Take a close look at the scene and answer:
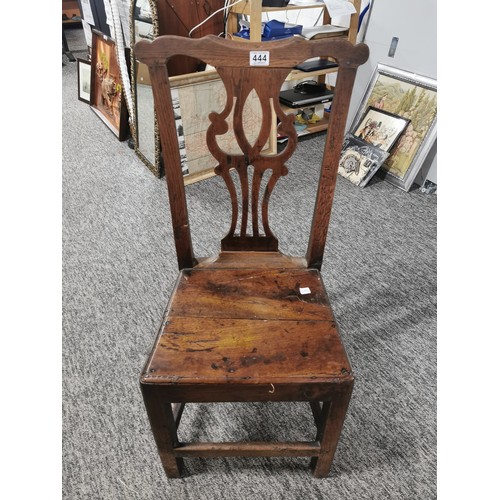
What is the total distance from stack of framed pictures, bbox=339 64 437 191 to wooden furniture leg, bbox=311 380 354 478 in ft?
5.45

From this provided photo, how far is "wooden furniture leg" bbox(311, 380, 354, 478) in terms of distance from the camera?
0.79 metres

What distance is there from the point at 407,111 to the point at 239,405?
1.92 metres

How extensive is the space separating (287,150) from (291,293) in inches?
13.8

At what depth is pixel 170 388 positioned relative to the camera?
0.77 m

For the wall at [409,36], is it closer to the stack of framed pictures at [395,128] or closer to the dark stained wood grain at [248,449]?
the stack of framed pictures at [395,128]

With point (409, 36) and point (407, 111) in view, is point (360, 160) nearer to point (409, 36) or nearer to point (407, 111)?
point (407, 111)

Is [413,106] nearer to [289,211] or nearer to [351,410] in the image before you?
[289,211]

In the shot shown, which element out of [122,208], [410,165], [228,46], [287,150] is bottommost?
[122,208]

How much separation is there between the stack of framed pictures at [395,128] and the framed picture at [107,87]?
1588 millimetres

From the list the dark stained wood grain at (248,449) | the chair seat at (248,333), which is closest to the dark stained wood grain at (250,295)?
the chair seat at (248,333)

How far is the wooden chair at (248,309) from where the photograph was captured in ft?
2.55

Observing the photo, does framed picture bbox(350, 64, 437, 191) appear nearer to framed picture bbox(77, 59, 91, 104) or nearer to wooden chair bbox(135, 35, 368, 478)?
wooden chair bbox(135, 35, 368, 478)

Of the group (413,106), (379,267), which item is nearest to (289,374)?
(379,267)

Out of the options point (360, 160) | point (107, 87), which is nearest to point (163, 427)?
point (360, 160)
